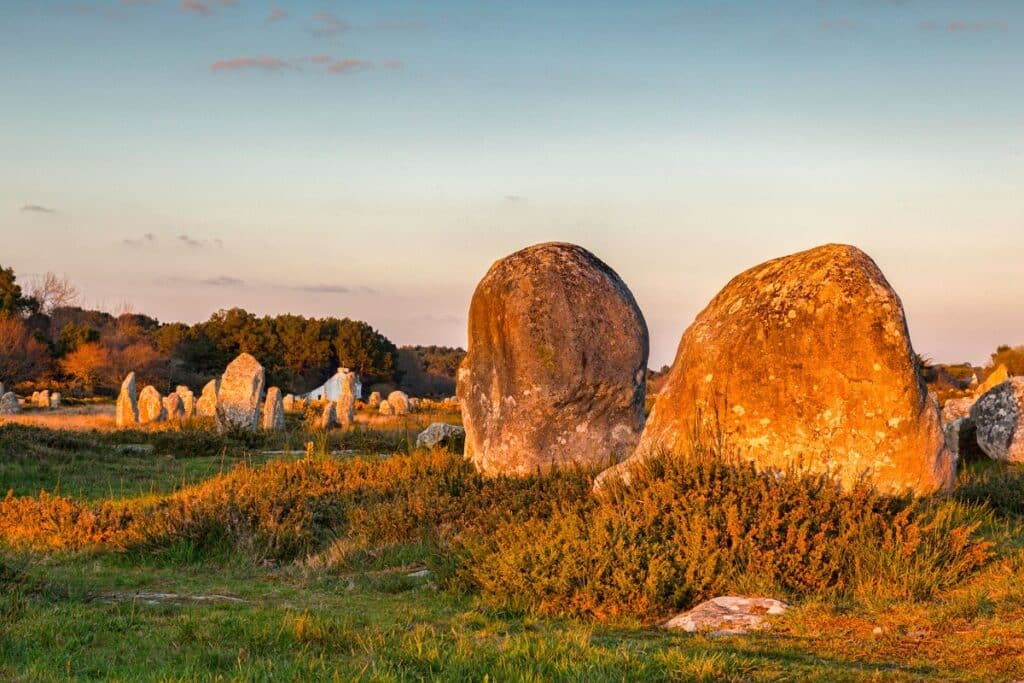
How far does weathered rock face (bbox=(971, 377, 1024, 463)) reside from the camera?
57.8ft

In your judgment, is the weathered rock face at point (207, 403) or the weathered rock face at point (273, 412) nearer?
the weathered rock face at point (273, 412)

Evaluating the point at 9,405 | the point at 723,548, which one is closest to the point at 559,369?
the point at 723,548

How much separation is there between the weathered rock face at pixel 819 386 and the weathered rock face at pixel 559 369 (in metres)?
4.48

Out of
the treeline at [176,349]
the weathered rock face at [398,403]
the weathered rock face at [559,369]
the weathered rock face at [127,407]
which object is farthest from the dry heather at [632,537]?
the treeline at [176,349]

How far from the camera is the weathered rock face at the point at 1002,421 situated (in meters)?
17.6

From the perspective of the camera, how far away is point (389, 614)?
8219mm

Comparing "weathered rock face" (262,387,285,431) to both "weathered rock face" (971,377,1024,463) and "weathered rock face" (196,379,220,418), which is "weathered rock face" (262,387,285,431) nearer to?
"weathered rock face" (196,379,220,418)

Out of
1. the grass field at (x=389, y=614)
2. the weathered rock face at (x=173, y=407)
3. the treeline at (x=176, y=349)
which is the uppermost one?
the treeline at (x=176, y=349)

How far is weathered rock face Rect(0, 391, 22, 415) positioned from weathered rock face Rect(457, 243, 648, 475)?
28282 mm

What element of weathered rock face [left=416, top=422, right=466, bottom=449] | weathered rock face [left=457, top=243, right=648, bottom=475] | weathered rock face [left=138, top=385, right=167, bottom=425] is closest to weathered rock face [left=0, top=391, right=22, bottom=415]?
weathered rock face [left=138, top=385, right=167, bottom=425]

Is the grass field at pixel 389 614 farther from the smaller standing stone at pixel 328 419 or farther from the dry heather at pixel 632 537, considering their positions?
the smaller standing stone at pixel 328 419

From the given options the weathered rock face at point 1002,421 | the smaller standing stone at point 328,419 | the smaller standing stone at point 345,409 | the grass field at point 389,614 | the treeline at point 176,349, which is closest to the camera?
the grass field at point 389,614

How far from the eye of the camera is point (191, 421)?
3206 cm

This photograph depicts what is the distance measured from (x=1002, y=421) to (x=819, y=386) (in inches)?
385
